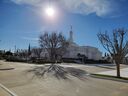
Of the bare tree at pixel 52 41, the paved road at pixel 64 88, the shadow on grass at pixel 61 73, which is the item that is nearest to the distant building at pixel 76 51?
the bare tree at pixel 52 41

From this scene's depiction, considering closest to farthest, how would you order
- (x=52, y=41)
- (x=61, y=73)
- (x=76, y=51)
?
(x=61, y=73) → (x=52, y=41) → (x=76, y=51)

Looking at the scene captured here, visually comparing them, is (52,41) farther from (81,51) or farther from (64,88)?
(81,51)

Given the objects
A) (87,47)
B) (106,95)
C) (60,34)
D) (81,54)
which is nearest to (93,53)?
(87,47)

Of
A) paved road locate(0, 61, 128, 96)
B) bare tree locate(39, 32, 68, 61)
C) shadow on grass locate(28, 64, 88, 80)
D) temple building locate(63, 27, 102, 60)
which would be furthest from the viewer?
temple building locate(63, 27, 102, 60)

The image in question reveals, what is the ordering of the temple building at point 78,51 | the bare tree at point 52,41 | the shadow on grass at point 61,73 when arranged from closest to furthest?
the shadow on grass at point 61,73
the bare tree at point 52,41
the temple building at point 78,51

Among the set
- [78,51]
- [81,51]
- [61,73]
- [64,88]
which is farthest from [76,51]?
[64,88]

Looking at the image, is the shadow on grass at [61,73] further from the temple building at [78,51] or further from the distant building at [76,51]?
the temple building at [78,51]

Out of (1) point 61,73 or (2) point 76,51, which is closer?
(1) point 61,73

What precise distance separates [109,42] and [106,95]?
9.54m

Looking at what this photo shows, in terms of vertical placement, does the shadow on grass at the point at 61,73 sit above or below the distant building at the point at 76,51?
below

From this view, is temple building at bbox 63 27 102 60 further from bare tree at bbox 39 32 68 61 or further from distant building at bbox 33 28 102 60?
bare tree at bbox 39 32 68 61

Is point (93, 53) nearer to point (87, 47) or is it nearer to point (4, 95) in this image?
point (87, 47)

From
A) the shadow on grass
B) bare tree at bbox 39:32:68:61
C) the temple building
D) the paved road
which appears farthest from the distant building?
the paved road

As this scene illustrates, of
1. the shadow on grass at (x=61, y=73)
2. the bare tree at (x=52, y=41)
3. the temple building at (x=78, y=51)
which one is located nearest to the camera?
the shadow on grass at (x=61, y=73)
